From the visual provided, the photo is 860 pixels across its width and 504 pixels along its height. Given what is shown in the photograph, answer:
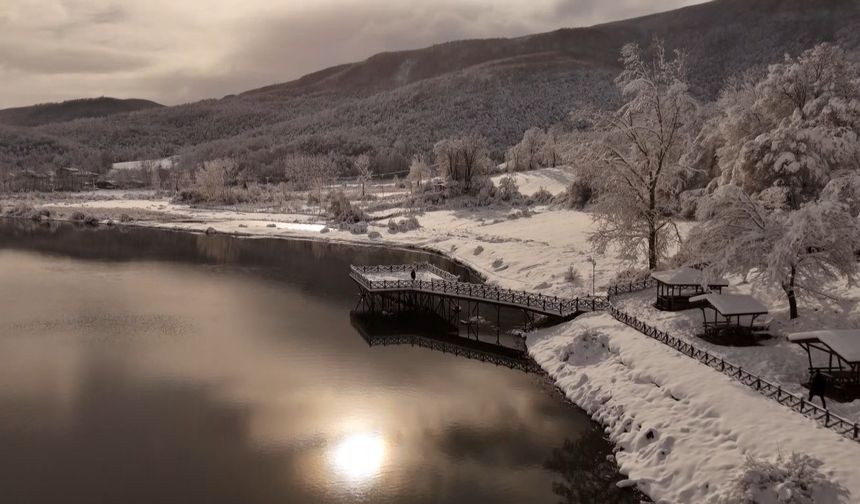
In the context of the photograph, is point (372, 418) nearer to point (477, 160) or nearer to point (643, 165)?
point (643, 165)

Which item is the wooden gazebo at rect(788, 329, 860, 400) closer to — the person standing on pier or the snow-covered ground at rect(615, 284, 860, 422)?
the person standing on pier

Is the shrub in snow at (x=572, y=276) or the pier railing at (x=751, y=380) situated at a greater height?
the shrub in snow at (x=572, y=276)

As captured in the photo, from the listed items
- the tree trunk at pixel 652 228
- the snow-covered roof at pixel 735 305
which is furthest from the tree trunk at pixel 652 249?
the snow-covered roof at pixel 735 305

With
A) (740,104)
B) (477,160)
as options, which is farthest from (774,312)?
(477,160)

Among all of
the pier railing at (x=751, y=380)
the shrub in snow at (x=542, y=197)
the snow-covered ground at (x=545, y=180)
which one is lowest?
the pier railing at (x=751, y=380)

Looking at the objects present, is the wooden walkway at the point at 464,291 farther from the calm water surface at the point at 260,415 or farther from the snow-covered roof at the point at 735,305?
the snow-covered roof at the point at 735,305

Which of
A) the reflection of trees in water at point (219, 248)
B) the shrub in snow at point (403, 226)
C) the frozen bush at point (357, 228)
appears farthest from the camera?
the frozen bush at point (357, 228)

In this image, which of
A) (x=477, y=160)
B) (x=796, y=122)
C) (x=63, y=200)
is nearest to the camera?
(x=796, y=122)
